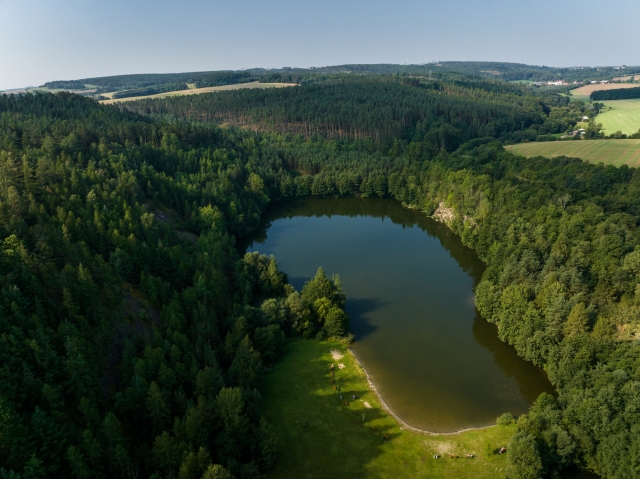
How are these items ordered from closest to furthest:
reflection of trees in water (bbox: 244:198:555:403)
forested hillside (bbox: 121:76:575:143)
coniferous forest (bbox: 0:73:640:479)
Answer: coniferous forest (bbox: 0:73:640:479) < reflection of trees in water (bbox: 244:198:555:403) < forested hillside (bbox: 121:76:575:143)

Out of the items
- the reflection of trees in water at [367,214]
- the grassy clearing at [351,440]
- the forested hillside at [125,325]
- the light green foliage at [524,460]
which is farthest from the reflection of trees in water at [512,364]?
the reflection of trees in water at [367,214]

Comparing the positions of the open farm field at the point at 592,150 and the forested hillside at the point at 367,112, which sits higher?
the forested hillside at the point at 367,112

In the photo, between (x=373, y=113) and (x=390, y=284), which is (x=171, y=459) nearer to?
(x=390, y=284)

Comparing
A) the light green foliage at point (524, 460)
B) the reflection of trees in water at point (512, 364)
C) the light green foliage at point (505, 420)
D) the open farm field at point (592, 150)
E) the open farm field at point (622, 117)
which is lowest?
the reflection of trees in water at point (512, 364)

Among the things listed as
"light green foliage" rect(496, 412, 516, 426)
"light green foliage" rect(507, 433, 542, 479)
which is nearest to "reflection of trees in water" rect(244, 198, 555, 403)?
"light green foliage" rect(496, 412, 516, 426)

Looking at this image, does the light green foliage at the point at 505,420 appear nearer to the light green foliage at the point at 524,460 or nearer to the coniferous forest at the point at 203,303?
the coniferous forest at the point at 203,303

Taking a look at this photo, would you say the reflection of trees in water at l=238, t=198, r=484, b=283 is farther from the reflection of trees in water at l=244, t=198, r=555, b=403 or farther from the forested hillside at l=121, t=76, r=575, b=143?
the forested hillside at l=121, t=76, r=575, b=143
